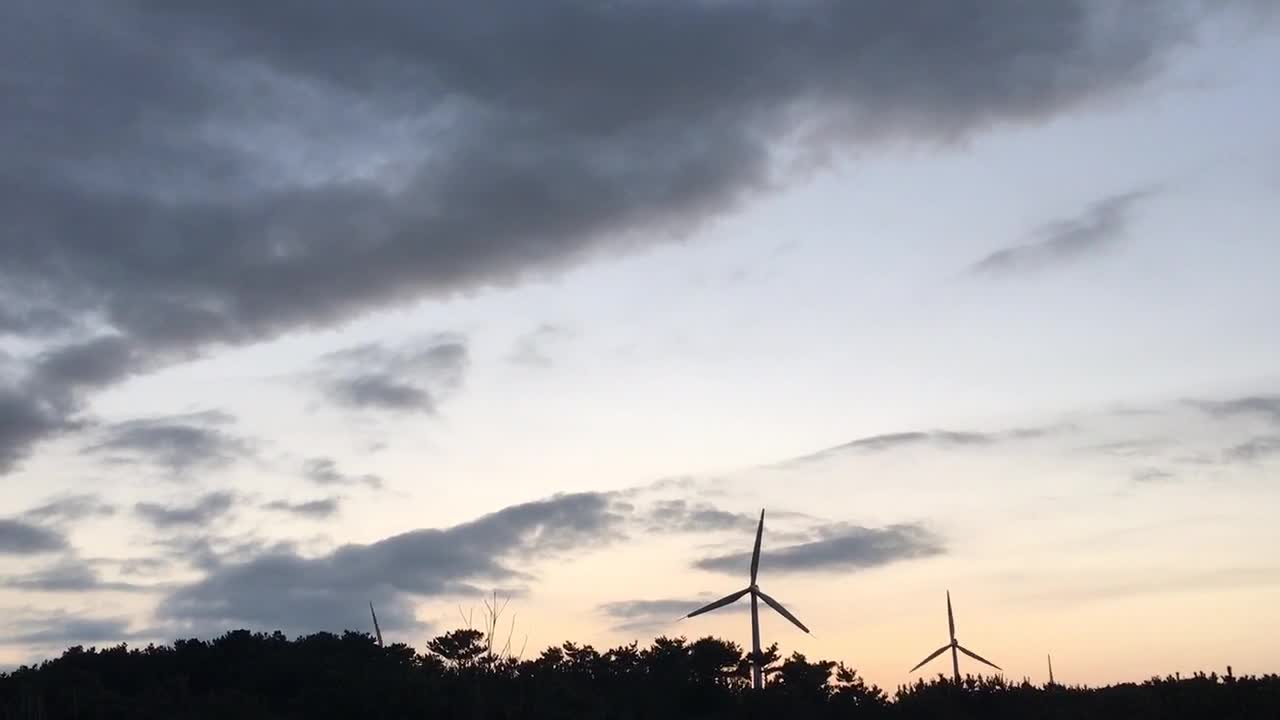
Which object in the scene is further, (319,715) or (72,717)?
(319,715)

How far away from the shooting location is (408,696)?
6525 centimetres

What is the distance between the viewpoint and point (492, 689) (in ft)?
232

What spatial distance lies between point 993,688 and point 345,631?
134 feet

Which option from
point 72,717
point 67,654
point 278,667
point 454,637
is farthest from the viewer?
point 454,637

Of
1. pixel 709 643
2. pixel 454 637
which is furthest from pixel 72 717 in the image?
pixel 709 643

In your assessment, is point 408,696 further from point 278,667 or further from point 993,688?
point 993,688

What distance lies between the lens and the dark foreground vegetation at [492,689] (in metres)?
63.6

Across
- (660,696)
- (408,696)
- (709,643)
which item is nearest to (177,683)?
(408,696)

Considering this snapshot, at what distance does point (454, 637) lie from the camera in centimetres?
8312

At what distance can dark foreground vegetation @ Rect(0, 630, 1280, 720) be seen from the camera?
63562 mm

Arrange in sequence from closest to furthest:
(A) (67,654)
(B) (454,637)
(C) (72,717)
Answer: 1. (C) (72,717)
2. (A) (67,654)
3. (B) (454,637)

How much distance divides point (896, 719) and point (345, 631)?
117 ft

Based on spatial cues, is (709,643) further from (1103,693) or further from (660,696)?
(1103,693)

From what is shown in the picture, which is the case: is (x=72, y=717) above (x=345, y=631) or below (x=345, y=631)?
below
